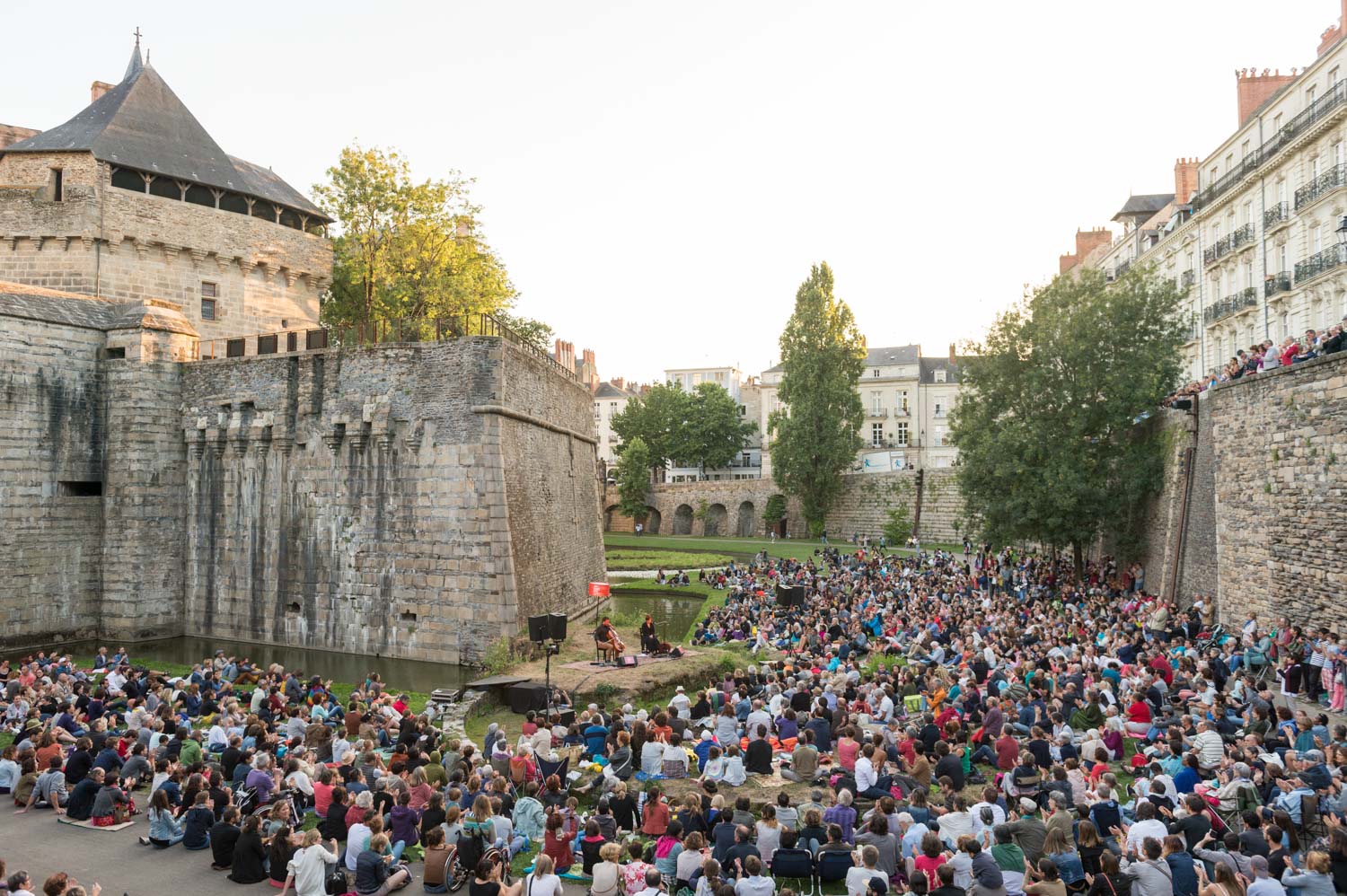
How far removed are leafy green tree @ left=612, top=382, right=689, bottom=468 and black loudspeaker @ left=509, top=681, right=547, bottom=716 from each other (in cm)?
5568

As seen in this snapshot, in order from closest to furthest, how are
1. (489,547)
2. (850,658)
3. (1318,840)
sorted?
(1318,840) < (850,658) < (489,547)

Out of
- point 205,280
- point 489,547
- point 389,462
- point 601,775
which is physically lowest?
point 601,775

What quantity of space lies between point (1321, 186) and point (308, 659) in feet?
107

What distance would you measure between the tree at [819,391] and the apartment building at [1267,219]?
15928mm

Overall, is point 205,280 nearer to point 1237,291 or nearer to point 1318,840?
point 1318,840

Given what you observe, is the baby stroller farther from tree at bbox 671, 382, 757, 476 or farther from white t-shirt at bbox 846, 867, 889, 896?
tree at bbox 671, 382, 757, 476

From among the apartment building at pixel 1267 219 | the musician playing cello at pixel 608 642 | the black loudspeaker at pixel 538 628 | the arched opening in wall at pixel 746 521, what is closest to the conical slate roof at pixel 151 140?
the musician playing cello at pixel 608 642

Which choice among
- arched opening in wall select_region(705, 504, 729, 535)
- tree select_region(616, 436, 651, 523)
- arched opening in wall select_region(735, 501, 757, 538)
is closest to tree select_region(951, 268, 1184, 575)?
arched opening in wall select_region(735, 501, 757, 538)

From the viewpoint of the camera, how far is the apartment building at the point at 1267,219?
28.0 meters

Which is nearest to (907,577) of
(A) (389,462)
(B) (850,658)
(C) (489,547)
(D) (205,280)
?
(B) (850,658)

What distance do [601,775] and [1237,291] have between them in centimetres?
3384

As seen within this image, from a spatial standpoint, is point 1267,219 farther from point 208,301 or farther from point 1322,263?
point 208,301

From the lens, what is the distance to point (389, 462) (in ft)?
74.1

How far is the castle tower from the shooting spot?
26.9 m
